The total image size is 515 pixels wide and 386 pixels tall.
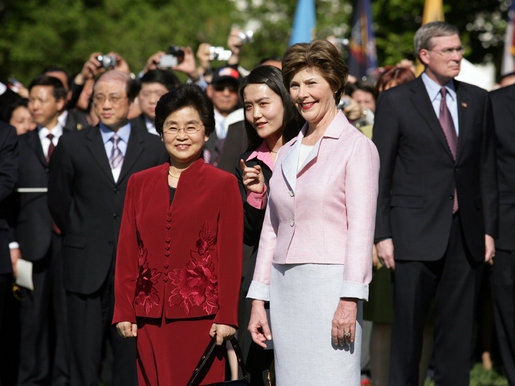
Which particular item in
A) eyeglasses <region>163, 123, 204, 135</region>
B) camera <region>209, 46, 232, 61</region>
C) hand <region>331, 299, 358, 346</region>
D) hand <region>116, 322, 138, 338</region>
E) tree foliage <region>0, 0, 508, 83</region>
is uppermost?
tree foliage <region>0, 0, 508, 83</region>

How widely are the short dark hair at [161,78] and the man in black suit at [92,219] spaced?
1.63m

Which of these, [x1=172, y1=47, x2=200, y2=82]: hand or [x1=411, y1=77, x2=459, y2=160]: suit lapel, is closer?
[x1=411, y1=77, x2=459, y2=160]: suit lapel

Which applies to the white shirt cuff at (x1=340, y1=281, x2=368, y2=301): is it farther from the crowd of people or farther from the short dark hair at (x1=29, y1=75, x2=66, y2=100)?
the short dark hair at (x1=29, y1=75, x2=66, y2=100)

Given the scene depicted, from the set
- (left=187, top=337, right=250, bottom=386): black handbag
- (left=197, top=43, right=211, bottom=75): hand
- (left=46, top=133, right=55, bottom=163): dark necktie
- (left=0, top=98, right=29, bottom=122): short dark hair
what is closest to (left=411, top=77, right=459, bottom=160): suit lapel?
(left=187, top=337, right=250, bottom=386): black handbag

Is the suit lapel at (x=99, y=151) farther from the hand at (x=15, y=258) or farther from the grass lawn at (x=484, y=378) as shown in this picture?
the grass lawn at (x=484, y=378)

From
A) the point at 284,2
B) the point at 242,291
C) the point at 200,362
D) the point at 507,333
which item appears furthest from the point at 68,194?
the point at 284,2

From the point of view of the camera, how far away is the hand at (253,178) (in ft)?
17.0

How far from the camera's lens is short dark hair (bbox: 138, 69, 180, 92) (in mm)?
8734

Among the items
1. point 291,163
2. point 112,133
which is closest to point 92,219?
point 112,133

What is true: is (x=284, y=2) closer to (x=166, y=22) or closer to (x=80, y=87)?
(x=166, y=22)

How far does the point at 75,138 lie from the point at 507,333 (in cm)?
363

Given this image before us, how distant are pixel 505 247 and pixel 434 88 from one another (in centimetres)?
154

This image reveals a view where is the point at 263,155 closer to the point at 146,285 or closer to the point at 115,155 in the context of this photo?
the point at 146,285

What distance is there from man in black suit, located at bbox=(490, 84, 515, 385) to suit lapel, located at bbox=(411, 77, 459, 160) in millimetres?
1075
